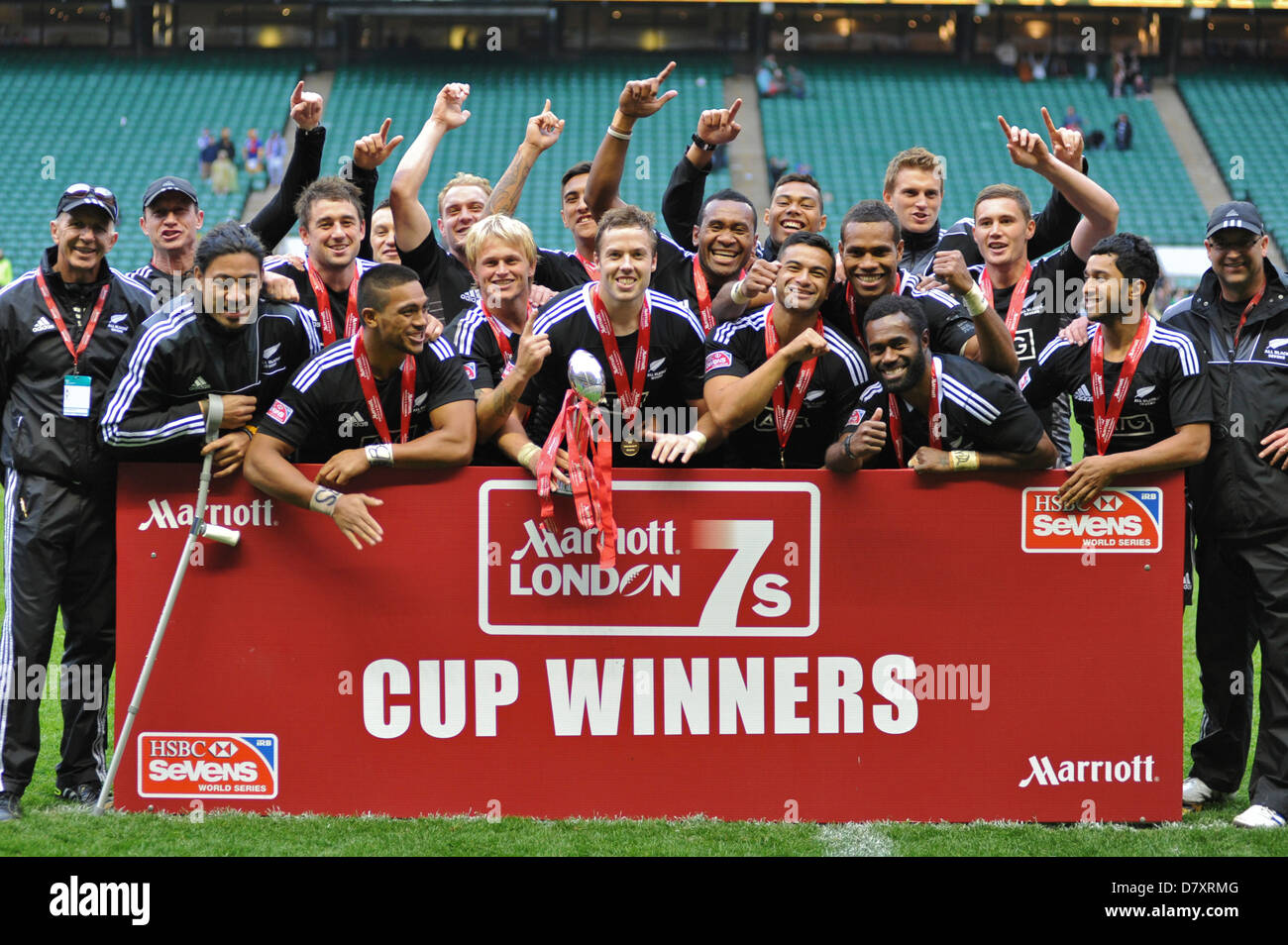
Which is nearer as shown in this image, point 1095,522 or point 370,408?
point 370,408

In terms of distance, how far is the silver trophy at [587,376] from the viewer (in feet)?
16.2

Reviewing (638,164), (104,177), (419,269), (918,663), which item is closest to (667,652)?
(918,663)

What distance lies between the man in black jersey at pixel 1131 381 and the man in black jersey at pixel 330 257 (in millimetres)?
2882

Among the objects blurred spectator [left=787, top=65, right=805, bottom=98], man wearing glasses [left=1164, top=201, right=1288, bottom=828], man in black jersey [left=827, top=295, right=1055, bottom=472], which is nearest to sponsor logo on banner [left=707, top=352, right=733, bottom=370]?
man in black jersey [left=827, top=295, right=1055, bottom=472]

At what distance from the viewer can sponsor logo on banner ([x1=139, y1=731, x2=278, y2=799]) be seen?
531 cm

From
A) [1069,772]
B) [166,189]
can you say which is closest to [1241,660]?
[1069,772]

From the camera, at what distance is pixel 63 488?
17.6 feet

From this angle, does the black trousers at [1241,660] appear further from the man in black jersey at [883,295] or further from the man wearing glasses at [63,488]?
the man wearing glasses at [63,488]

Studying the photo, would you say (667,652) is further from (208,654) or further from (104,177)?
(104,177)

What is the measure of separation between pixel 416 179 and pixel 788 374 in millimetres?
1909

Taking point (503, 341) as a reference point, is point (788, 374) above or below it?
below

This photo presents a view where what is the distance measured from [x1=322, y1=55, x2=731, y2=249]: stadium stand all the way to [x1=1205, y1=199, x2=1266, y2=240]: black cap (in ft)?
82.2

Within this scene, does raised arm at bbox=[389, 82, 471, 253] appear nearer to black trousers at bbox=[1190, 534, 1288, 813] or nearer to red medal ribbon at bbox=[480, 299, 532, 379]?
red medal ribbon at bbox=[480, 299, 532, 379]

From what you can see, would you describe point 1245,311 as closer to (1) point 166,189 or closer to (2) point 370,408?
(2) point 370,408
